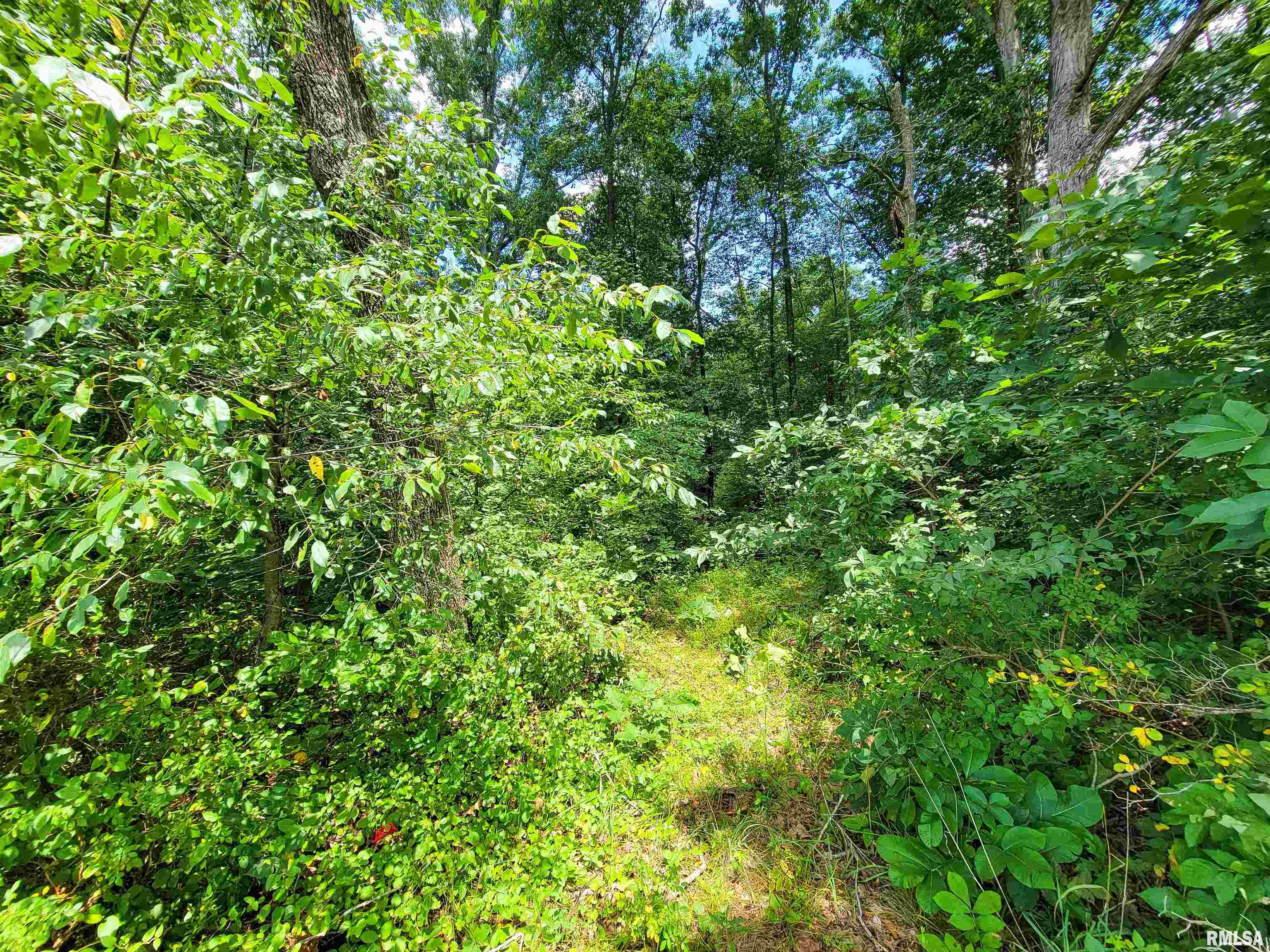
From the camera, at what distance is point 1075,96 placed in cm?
407

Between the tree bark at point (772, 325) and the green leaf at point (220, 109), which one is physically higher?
the tree bark at point (772, 325)

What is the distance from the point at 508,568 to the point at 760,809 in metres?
2.05

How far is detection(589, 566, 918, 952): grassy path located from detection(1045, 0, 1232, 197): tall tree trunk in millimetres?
5066

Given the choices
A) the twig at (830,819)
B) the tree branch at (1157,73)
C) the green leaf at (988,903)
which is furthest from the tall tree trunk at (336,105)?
the tree branch at (1157,73)

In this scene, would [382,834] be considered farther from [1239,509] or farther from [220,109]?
[1239,509]

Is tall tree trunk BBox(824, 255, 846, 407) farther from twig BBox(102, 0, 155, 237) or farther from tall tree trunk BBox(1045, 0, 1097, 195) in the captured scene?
twig BBox(102, 0, 155, 237)

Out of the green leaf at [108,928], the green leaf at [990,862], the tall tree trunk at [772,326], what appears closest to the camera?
the green leaf at [108,928]

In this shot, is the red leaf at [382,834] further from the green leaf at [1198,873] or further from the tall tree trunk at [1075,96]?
the tall tree trunk at [1075,96]

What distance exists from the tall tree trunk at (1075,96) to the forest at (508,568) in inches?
20.0

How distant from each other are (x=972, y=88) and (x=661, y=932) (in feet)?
32.7

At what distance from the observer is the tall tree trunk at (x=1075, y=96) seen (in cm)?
386

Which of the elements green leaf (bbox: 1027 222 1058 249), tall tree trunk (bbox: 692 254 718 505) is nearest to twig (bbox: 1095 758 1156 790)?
green leaf (bbox: 1027 222 1058 249)

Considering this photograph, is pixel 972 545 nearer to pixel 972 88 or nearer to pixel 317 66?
pixel 317 66

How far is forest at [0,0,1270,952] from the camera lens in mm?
1214
